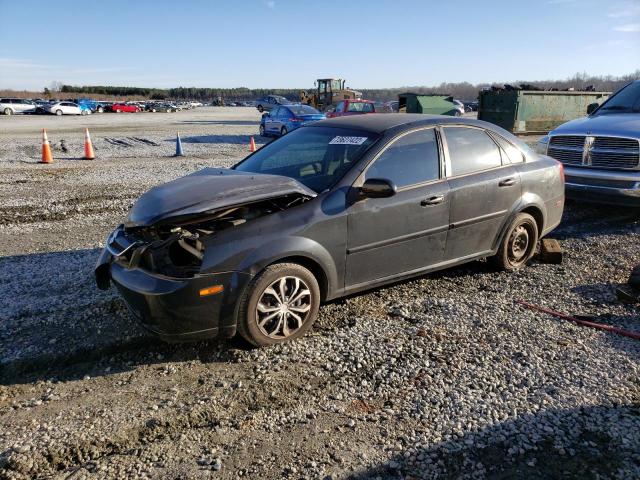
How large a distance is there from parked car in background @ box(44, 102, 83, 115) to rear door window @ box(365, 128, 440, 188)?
50712mm

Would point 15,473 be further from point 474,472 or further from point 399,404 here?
point 474,472

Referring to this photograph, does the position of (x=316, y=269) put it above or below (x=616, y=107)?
below

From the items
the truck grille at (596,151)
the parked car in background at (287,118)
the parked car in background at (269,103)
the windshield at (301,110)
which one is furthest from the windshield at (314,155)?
the parked car in background at (269,103)

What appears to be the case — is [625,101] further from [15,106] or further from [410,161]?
[15,106]

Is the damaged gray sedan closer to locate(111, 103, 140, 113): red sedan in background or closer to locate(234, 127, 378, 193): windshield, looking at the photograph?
locate(234, 127, 378, 193): windshield

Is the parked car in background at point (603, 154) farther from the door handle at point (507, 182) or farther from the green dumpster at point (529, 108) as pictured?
the green dumpster at point (529, 108)

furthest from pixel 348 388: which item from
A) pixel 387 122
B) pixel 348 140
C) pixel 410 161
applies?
pixel 387 122

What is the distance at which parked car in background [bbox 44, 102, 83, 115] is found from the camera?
4706 cm

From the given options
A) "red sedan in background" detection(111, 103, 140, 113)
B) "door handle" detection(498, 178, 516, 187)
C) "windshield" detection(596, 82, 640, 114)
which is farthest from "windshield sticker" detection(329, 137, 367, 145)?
"red sedan in background" detection(111, 103, 140, 113)

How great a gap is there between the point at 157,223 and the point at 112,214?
484 centimetres

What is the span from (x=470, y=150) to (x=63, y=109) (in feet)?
167

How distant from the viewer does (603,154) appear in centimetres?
737

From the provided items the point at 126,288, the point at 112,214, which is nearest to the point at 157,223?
the point at 126,288

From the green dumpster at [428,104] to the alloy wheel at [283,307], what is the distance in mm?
17946
